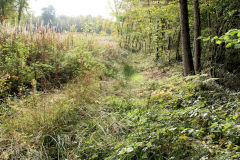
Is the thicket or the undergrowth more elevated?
the thicket

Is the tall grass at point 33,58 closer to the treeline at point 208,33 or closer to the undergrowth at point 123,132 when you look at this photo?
the undergrowth at point 123,132

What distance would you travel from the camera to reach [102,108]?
9.77ft

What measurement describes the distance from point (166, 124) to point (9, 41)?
4.12m

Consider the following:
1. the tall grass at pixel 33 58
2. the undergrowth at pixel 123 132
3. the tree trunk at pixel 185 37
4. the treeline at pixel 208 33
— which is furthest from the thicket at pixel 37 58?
the treeline at pixel 208 33

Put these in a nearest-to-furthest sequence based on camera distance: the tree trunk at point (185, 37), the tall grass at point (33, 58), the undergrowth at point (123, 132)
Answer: the undergrowth at point (123, 132)
the tall grass at point (33, 58)
the tree trunk at point (185, 37)

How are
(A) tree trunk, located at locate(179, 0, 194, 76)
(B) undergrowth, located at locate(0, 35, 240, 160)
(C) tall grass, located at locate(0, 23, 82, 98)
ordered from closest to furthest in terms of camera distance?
(B) undergrowth, located at locate(0, 35, 240, 160) → (C) tall grass, located at locate(0, 23, 82, 98) → (A) tree trunk, located at locate(179, 0, 194, 76)

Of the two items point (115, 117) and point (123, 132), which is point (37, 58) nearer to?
point (115, 117)

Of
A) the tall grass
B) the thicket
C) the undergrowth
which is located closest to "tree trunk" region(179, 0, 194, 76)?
the undergrowth

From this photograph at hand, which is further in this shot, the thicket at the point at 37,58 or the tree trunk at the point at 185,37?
the tree trunk at the point at 185,37

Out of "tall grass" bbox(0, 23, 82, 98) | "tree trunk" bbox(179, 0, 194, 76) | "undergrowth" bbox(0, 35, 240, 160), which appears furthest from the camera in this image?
"tree trunk" bbox(179, 0, 194, 76)

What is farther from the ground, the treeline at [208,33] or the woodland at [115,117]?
the treeline at [208,33]

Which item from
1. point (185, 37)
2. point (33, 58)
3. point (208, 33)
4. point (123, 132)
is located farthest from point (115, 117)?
point (208, 33)

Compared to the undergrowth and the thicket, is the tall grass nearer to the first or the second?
the thicket

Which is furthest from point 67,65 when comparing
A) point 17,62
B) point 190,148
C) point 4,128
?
point 190,148
